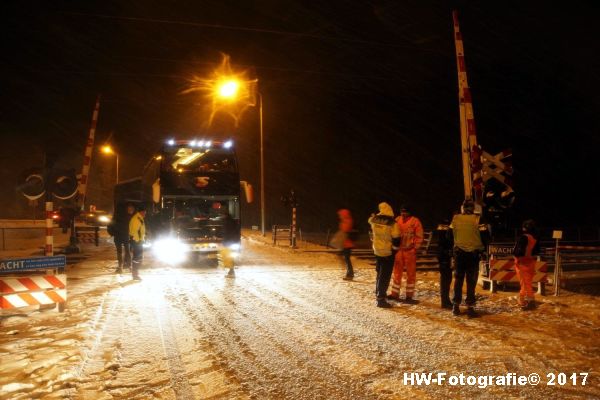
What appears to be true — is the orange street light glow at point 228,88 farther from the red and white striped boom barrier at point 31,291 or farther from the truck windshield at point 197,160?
the red and white striped boom barrier at point 31,291

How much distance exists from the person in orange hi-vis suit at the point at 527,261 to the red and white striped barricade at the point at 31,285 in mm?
8026

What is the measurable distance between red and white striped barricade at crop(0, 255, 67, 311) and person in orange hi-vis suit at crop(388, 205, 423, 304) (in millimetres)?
6026

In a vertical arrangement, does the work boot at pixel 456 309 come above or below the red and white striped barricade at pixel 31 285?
below

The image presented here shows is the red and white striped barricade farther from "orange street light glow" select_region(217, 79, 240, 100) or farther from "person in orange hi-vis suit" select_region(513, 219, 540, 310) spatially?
"orange street light glow" select_region(217, 79, 240, 100)

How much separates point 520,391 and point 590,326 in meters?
3.34

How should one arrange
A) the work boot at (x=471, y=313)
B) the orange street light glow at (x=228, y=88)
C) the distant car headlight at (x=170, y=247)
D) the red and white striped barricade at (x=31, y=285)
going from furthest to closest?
the orange street light glow at (x=228, y=88) < the distant car headlight at (x=170, y=247) < the work boot at (x=471, y=313) < the red and white striped barricade at (x=31, y=285)

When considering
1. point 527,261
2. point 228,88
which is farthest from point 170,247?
point 527,261

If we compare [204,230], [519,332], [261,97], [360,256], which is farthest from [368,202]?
[519,332]

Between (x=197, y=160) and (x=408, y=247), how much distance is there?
9.11 meters

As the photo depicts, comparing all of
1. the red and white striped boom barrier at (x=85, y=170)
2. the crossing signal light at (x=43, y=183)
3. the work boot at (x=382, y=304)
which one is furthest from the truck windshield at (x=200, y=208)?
the work boot at (x=382, y=304)

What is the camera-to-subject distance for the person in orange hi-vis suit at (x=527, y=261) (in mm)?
8547

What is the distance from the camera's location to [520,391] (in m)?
4.70

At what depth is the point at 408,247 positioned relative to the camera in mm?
9289

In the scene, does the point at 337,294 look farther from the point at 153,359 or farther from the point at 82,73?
the point at 82,73
